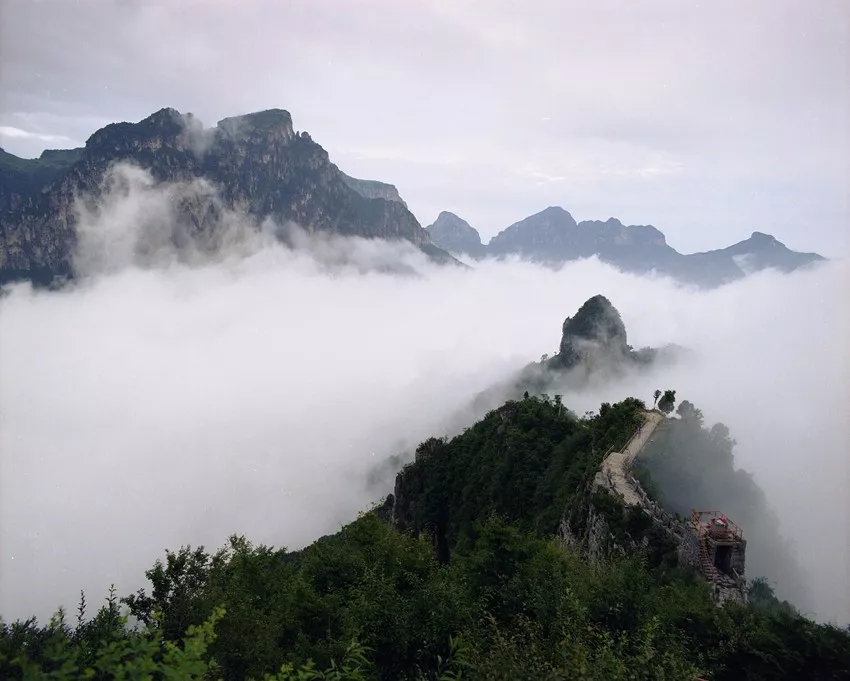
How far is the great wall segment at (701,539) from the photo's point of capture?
26750mm

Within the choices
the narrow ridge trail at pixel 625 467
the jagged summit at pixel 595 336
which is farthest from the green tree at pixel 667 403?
the jagged summit at pixel 595 336

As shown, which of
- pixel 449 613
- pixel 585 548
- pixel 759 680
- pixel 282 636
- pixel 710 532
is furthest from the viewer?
pixel 585 548

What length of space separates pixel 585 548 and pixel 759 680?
67.9 ft

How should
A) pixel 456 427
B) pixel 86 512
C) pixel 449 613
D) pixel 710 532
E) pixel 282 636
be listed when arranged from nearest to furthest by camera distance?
pixel 449 613, pixel 282 636, pixel 710 532, pixel 456 427, pixel 86 512

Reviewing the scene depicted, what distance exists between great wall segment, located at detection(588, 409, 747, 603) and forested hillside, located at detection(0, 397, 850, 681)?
4.99ft

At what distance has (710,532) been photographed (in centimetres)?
2923

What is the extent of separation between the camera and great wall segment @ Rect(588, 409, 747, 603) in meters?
26.8

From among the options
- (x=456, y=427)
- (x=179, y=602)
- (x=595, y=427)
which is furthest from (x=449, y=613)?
(x=456, y=427)

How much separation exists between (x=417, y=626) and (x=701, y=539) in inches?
873

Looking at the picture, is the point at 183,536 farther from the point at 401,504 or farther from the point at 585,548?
the point at 585,548

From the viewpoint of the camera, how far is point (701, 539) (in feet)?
93.9

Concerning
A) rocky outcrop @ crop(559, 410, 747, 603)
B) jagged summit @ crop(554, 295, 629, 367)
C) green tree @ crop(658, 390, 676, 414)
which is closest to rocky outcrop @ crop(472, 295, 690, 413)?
jagged summit @ crop(554, 295, 629, 367)

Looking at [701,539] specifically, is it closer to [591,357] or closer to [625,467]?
[625,467]

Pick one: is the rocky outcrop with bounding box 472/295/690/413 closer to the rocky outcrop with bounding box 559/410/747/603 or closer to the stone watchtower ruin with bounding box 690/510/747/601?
the rocky outcrop with bounding box 559/410/747/603
